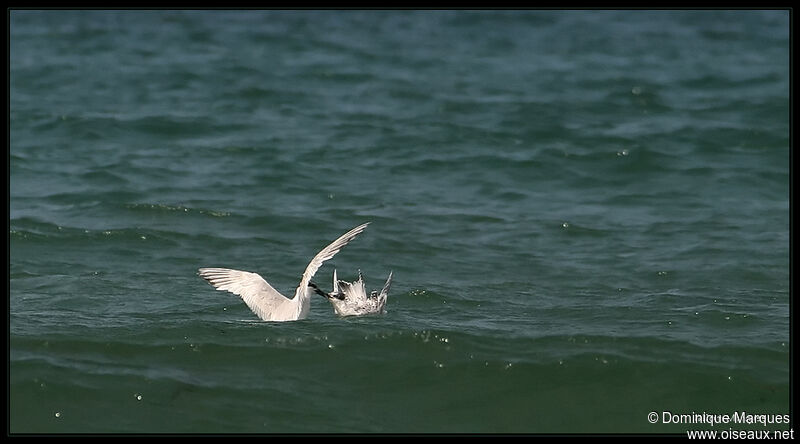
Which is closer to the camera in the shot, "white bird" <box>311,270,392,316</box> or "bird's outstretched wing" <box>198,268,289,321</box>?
"bird's outstretched wing" <box>198,268,289,321</box>

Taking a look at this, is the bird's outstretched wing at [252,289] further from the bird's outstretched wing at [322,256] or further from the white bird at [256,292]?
the bird's outstretched wing at [322,256]

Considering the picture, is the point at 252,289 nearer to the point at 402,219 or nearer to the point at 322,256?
the point at 322,256

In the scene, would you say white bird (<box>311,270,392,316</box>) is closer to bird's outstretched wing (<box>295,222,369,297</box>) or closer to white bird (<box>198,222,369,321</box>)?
white bird (<box>198,222,369,321</box>)

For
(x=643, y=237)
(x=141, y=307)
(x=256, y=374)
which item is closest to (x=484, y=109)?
(x=643, y=237)

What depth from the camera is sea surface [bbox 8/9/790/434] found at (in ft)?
24.5

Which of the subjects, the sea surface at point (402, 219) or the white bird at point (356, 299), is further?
the white bird at point (356, 299)

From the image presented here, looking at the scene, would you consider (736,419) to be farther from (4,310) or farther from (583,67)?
(583,67)

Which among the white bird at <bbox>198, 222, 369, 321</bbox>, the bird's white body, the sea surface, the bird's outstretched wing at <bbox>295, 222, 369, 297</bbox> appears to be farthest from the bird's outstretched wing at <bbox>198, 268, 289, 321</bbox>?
the bird's white body

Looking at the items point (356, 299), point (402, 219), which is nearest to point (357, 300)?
point (356, 299)

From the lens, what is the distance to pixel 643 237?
39.3ft

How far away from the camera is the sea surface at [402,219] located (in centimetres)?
746

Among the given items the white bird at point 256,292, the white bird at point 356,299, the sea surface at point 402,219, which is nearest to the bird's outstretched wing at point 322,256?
the white bird at point 256,292

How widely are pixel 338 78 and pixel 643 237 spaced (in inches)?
352

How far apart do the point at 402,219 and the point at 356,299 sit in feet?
11.6
